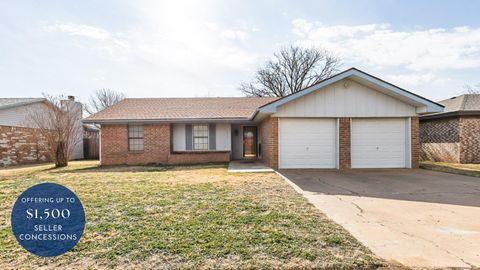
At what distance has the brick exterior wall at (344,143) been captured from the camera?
35.9 ft

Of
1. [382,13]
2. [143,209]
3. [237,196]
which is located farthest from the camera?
[382,13]

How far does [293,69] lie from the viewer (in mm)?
32750

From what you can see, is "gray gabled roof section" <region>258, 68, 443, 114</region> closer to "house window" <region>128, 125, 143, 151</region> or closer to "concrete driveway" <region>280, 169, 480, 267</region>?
"concrete driveway" <region>280, 169, 480, 267</region>

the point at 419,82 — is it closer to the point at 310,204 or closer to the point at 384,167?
the point at 384,167

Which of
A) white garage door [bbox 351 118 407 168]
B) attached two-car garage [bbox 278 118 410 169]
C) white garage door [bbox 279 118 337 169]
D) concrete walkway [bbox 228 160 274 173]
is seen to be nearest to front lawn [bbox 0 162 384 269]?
concrete walkway [bbox 228 160 274 173]

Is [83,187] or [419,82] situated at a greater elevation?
[419,82]

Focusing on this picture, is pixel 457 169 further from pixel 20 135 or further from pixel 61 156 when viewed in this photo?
pixel 20 135

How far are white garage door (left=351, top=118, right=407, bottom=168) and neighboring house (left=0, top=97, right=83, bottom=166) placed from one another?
19.4 meters

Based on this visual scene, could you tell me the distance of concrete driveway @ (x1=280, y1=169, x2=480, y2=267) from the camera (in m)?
3.06

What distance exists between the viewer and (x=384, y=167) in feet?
36.6

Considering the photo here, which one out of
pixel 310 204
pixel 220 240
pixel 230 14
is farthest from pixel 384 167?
pixel 220 240

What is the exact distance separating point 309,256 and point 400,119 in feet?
35.0
